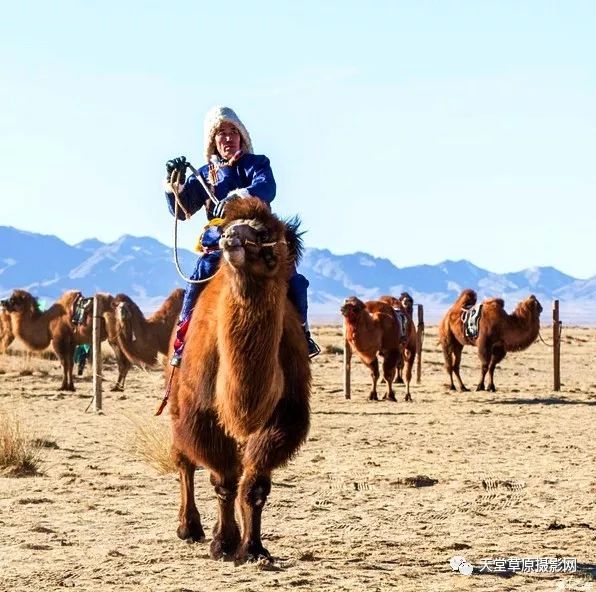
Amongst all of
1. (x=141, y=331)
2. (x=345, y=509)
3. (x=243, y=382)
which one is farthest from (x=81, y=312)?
(x=243, y=382)

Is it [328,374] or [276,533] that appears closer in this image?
[276,533]

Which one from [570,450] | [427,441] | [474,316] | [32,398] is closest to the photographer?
[570,450]

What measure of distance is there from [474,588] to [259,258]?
1.75 metres

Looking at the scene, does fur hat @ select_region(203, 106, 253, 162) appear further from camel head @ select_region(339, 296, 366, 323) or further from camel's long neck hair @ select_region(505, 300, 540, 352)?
camel's long neck hair @ select_region(505, 300, 540, 352)

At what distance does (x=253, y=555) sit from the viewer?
583 centimetres

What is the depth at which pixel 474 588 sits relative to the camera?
5.34 m

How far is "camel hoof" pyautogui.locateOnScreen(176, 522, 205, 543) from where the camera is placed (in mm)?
6590

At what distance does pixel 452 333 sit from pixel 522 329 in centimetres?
118

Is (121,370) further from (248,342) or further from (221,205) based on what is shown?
(248,342)

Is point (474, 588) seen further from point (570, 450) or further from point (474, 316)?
point (474, 316)

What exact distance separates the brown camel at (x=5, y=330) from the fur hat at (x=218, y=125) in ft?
48.3

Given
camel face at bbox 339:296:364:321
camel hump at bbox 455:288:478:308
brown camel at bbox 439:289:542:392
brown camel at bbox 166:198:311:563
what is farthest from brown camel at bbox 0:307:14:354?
brown camel at bbox 166:198:311:563

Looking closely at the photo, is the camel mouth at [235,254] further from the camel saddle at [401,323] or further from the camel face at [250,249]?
the camel saddle at [401,323]

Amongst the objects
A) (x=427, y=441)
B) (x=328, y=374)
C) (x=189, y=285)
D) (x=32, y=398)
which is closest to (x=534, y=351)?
(x=328, y=374)
